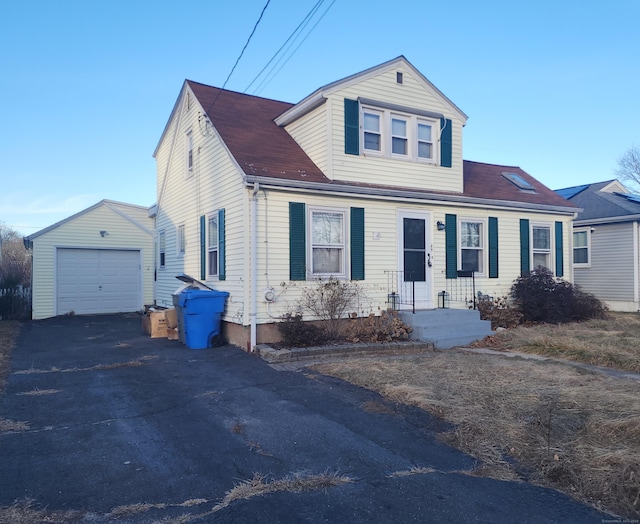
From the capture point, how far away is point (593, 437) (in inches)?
177

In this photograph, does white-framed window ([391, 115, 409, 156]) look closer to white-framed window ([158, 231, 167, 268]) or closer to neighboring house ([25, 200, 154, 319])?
white-framed window ([158, 231, 167, 268])

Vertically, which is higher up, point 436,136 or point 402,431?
point 436,136

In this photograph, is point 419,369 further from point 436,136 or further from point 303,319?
point 436,136

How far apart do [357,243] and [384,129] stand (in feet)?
9.61

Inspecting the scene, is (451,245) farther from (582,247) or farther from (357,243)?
(582,247)

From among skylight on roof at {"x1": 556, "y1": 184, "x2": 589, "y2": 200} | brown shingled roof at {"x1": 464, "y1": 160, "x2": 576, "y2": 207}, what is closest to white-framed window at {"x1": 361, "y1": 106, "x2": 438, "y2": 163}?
brown shingled roof at {"x1": 464, "y1": 160, "x2": 576, "y2": 207}

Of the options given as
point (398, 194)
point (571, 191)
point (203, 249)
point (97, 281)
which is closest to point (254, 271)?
point (203, 249)

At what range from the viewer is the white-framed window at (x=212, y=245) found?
38.2 ft

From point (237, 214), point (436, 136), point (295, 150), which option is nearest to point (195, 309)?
point (237, 214)

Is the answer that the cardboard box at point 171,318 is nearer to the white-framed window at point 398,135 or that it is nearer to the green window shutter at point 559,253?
the white-framed window at point 398,135

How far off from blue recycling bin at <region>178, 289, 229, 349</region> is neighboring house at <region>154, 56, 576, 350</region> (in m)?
0.28

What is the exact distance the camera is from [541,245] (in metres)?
14.3

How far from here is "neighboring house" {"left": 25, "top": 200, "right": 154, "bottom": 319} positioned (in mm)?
17328

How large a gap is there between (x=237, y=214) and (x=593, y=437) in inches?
295
